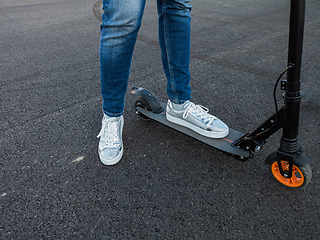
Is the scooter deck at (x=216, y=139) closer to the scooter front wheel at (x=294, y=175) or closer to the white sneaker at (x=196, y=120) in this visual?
the white sneaker at (x=196, y=120)

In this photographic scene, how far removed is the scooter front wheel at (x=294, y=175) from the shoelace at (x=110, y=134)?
993 millimetres

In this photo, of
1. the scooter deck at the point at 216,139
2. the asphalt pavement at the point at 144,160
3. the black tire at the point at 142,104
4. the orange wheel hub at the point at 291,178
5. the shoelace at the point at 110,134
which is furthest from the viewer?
the black tire at the point at 142,104

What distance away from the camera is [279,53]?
3.44m

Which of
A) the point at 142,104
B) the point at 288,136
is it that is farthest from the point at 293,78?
the point at 142,104

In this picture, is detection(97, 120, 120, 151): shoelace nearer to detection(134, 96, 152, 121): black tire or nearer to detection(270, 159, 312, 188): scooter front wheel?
detection(134, 96, 152, 121): black tire

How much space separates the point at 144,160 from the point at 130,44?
0.75 meters

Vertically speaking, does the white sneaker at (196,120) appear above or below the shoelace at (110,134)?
above

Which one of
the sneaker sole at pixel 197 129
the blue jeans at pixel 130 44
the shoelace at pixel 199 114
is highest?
the blue jeans at pixel 130 44

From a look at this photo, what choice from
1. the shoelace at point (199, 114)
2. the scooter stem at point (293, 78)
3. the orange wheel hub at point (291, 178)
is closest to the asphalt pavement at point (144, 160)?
the orange wheel hub at point (291, 178)

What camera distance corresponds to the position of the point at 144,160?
1.82 metres

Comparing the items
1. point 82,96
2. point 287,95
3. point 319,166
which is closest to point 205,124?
point 287,95

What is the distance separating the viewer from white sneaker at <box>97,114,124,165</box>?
69.6 inches

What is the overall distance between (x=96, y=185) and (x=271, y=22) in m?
4.42

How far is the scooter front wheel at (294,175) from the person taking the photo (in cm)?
147
